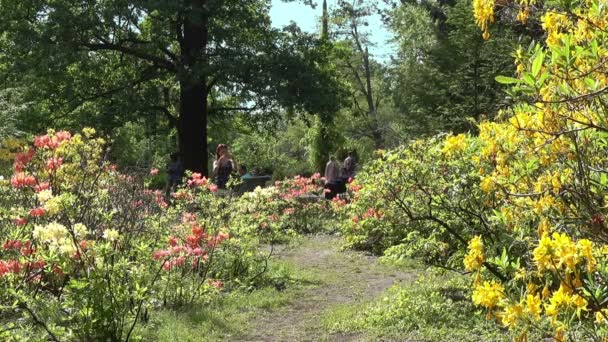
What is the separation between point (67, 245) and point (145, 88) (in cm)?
1428

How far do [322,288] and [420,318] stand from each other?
1897 millimetres

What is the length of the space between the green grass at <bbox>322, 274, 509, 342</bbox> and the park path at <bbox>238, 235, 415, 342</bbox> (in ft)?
0.57

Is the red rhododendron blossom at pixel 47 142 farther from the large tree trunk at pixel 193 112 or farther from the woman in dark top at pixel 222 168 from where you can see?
the large tree trunk at pixel 193 112

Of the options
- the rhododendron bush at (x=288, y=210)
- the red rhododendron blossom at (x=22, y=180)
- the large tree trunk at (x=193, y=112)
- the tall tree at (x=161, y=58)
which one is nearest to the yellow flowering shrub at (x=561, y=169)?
the red rhododendron blossom at (x=22, y=180)

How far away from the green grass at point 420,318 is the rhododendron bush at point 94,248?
136cm

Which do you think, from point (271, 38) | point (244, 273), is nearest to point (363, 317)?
point (244, 273)

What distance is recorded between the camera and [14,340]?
137 inches

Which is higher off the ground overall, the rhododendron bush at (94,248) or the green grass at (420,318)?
the rhododendron bush at (94,248)

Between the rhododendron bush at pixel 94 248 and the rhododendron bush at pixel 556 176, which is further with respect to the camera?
the rhododendron bush at pixel 94 248

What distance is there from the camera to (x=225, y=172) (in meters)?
11.8

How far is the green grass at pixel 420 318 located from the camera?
4594 mm

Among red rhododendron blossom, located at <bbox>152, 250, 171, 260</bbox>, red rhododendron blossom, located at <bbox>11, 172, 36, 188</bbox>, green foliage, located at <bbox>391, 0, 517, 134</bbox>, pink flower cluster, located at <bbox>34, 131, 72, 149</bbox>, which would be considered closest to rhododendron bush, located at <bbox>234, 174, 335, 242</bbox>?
pink flower cluster, located at <bbox>34, 131, 72, 149</bbox>

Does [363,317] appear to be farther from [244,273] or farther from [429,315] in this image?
[244,273]

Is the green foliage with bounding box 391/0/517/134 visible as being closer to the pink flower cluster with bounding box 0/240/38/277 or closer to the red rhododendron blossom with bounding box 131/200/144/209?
the red rhododendron blossom with bounding box 131/200/144/209
